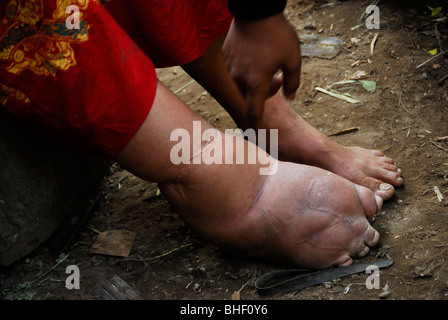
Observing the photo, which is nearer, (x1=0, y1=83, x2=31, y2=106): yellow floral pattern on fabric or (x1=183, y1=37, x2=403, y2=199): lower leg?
(x1=0, y1=83, x2=31, y2=106): yellow floral pattern on fabric

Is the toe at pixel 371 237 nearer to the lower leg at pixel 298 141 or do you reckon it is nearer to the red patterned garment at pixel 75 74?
the lower leg at pixel 298 141

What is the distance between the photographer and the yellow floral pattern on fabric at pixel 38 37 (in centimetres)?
116

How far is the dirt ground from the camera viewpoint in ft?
4.42

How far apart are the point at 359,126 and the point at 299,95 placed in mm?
384

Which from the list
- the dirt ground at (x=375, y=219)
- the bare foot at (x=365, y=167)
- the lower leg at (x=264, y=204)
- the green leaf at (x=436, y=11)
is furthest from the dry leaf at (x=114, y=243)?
the green leaf at (x=436, y=11)

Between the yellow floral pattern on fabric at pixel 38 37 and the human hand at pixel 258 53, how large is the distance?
0.41 meters

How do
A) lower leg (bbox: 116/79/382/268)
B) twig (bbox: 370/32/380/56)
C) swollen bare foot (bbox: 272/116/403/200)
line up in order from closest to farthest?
lower leg (bbox: 116/79/382/268) < swollen bare foot (bbox: 272/116/403/200) < twig (bbox: 370/32/380/56)

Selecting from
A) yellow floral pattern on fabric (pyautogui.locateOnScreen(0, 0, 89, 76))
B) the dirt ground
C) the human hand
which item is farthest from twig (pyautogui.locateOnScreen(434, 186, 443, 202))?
yellow floral pattern on fabric (pyautogui.locateOnScreen(0, 0, 89, 76))

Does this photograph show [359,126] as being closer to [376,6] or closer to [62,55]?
[376,6]

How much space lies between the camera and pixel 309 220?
133 centimetres

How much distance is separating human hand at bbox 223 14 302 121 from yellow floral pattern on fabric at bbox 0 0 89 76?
0.41 metres

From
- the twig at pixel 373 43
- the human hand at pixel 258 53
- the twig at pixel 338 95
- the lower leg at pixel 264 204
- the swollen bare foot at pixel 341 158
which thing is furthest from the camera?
the twig at pixel 373 43

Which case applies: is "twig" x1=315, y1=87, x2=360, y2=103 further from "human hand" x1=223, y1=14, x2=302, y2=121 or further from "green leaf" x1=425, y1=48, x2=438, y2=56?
"human hand" x1=223, y1=14, x2=302, y2=121

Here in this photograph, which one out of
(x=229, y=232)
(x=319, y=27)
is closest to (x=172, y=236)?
(x=229, y=232)
